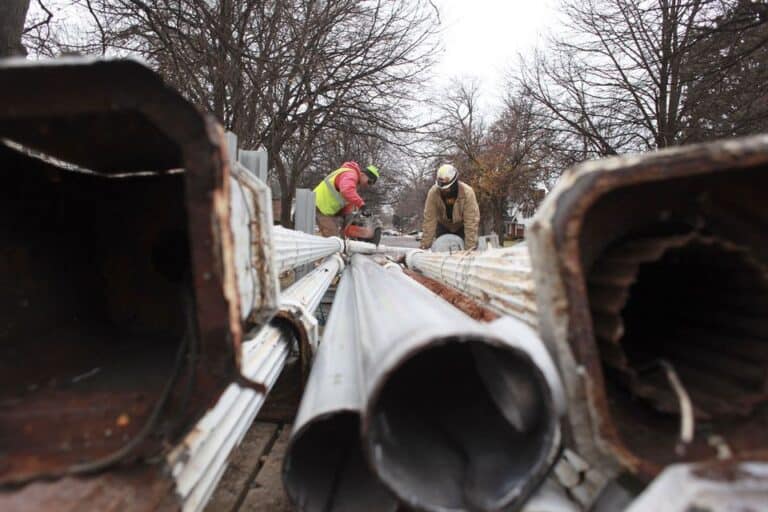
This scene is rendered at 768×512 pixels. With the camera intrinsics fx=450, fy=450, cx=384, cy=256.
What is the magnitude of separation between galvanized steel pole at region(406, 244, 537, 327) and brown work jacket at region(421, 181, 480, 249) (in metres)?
3.22

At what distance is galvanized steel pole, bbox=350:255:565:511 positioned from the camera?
0.78m

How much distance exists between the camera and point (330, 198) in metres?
6.41

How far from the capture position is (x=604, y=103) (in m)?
9.49

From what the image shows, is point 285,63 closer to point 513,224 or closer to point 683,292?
point 683,292

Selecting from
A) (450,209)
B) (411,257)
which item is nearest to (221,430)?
(411,257)

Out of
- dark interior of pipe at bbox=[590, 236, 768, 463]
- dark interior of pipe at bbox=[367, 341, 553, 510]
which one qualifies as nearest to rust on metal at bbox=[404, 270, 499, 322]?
dark interior of pipe at bbox=[367, 341, 553, 510]

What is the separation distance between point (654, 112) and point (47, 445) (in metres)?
10.5

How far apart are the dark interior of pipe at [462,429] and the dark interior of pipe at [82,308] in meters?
0.45

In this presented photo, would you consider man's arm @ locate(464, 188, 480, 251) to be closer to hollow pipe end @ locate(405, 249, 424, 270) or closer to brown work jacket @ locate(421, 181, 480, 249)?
brown work jacket @ locate(421, 181, 480, 249)

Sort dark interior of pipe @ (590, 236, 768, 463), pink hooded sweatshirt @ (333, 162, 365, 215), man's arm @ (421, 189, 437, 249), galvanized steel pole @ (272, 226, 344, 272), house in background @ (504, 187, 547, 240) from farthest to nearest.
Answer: house in background @ (504, 187, 547, 240) → pink hooded sweatshirt @ (333, 162, 365, 215) → man's arm @ (421, 189, 437, 249) → galvanized steel pole @ (272, 226, 344, 272) → dark interior of pipe @ (590, 236, 768, 463)

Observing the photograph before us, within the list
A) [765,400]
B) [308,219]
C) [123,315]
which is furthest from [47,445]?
[308,219]

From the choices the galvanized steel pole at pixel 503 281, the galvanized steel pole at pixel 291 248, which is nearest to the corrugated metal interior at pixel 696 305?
the galvanized steel pole at pixel 503 281

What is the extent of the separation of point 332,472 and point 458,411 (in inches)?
13.3

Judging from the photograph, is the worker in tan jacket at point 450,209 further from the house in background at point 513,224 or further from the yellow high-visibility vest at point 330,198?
the house in background at point 513,224
